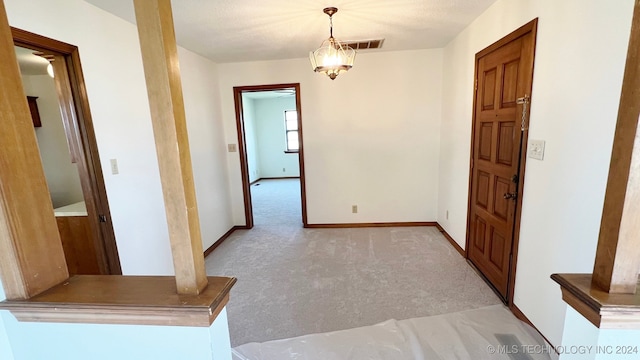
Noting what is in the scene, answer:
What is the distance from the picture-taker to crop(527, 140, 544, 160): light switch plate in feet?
5.88

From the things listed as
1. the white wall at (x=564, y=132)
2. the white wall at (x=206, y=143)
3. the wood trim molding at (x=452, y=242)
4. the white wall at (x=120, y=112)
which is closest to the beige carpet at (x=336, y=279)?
the wood trim molding at (x=452, y=242)

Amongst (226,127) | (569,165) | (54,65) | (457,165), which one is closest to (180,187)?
(54,65)

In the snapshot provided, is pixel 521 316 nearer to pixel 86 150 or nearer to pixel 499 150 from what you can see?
pixel 499 150

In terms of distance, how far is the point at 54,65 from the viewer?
1.82 m

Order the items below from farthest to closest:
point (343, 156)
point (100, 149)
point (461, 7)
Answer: point (343, 156)
point (461, 7)
point (100, 149)

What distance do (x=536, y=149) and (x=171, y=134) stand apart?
2122mm

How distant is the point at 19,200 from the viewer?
93 centimetres

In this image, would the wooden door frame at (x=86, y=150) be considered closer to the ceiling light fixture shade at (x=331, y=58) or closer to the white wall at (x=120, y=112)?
the white wall at (x=120, y=112)

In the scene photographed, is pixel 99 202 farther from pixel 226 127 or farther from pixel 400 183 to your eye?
pixel 400 183

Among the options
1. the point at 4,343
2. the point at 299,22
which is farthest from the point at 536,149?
the point at 4,343

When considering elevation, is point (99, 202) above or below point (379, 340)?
above

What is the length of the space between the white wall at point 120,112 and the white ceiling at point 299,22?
0.22m

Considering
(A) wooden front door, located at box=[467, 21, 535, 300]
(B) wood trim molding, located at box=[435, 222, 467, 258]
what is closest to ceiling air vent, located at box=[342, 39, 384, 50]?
(A) wooden front door, located at box=[467, 21, 535, 300]

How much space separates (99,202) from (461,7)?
3177mm
